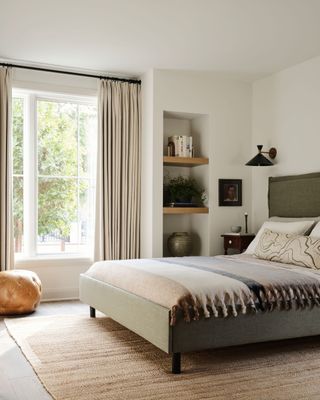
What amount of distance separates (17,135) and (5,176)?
1.93 ft

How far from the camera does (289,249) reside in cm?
428

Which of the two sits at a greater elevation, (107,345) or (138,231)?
(138,231)

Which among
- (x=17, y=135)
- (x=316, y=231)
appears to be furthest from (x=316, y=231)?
(x=17, y=135)

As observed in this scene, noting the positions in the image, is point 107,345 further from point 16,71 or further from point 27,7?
point 16,71

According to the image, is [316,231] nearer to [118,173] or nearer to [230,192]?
[230,192]

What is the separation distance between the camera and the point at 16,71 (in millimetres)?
5465

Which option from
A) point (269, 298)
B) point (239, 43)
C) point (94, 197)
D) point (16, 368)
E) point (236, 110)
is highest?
point (239, 43)

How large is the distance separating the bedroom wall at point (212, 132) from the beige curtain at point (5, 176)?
1.48 meters

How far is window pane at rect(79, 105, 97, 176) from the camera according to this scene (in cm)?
598

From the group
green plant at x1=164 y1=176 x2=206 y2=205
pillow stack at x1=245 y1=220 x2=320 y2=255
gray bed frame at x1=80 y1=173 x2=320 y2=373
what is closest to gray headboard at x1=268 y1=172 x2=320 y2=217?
pillow stack at x1=245 y1=220 x2=320 y2=255

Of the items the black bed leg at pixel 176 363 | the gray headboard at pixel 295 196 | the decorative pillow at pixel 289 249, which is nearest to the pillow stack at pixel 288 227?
the decorative pillow at pixel 289 249

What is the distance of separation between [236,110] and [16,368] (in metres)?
4.02

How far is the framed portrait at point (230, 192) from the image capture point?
6039mm

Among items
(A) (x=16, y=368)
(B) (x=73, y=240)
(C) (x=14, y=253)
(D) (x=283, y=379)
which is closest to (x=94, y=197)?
(B) (x=73, y=240)
